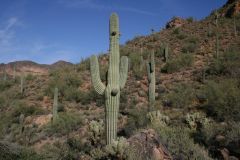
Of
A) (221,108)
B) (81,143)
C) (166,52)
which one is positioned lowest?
(81,143)

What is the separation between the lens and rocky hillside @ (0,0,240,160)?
929 cm

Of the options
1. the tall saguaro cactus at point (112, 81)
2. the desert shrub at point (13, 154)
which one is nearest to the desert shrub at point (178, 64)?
the tall saguaro cactus at point (112, 81)

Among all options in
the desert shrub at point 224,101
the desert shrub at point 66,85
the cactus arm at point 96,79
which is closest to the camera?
the cactus arm at point 96,79

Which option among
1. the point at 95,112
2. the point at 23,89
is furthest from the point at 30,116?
the point at 23,89

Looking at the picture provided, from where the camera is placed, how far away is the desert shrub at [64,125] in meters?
17.7

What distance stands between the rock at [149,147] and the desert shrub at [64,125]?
30.0 feet

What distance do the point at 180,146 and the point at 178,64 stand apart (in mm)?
17082

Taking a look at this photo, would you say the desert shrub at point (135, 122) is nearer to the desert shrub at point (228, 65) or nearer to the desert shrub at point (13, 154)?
the desert shrub at point (13, 154)

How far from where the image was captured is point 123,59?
10805 mm

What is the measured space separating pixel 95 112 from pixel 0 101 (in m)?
9.96

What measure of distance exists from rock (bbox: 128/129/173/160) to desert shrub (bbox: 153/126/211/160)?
15.0 inches

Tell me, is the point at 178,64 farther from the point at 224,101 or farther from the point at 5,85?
the point at 5,85

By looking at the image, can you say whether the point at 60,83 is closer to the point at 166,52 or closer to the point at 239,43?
the point at 166,52

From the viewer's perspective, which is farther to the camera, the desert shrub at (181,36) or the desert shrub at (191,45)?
the desert shrub at (181,36)
